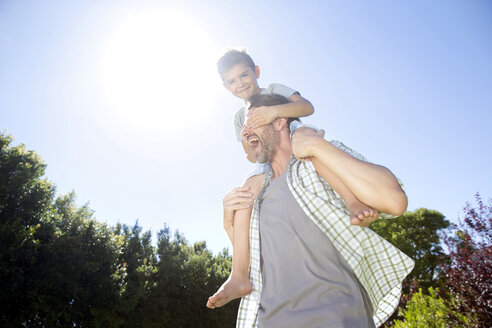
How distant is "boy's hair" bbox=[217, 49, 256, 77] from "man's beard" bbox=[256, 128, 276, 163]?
1.80m

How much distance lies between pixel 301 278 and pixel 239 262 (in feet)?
1.80

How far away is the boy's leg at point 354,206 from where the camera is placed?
4.54ft

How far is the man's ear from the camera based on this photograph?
7.82 ft

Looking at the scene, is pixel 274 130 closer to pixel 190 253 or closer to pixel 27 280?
pixel 27 280

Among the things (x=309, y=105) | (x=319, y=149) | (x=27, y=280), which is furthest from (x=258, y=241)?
(x=27, y=280)

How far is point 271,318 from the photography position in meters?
1.45

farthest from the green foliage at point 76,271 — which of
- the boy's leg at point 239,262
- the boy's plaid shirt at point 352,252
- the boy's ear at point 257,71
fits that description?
the boy's plaid shirt at point 352,252

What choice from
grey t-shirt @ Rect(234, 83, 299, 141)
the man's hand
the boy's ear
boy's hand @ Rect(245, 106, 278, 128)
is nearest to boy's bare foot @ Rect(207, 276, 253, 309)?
the man's hand

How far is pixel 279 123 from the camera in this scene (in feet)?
7.92

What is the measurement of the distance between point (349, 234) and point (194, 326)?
12.6m

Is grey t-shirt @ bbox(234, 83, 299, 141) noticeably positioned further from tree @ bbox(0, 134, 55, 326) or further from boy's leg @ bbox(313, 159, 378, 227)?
tree @ bbox(0, 134, 55, 326)

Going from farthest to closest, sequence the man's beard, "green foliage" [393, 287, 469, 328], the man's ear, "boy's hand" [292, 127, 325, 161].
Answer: "green foliage" [393, 287, 469, 328]
the man's ear
the man's beard
"boy's hand" [292, 127, 325, 161]

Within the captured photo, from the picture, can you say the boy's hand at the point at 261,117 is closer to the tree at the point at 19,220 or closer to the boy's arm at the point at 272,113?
the boy's arm at the point at 272,113

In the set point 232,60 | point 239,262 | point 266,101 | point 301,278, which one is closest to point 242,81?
point 232,60
